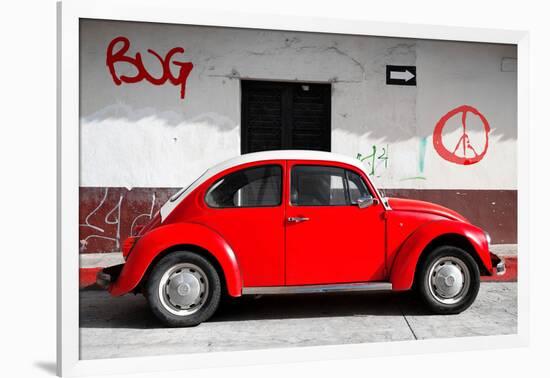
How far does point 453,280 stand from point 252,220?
210 centimetres

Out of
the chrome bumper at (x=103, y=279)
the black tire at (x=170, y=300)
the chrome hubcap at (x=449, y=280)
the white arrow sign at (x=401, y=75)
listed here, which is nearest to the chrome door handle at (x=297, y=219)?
the black tire at (x=170, y=300)

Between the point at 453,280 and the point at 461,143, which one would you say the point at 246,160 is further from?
the point at 461,143

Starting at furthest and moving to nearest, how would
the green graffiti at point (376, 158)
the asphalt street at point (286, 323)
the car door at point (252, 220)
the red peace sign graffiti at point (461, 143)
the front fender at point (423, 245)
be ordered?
the green graffiti at point (376, 158) → the red peace sign graffiti at point (461, 143) → the front fender at point (423, 245) → the car door at point (252, 220) → the asphalt street at point (286, 323)

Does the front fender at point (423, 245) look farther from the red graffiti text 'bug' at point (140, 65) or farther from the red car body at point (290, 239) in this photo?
the red graffiti text 'bug' at point (140, 65)

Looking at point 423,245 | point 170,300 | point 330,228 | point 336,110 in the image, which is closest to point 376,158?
point 336,110

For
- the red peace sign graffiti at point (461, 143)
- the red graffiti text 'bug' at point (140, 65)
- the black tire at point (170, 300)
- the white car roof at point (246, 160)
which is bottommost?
the black tire at point (170, 300)

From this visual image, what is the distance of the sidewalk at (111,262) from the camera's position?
17.7ft

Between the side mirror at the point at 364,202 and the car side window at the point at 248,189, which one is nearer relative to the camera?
the car side window at the point at 248,189

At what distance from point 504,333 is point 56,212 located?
14.6 feet

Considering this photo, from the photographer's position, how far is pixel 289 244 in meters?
5.65

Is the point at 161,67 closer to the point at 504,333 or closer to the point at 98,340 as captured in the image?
the point at 98,340

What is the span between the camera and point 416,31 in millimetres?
5812

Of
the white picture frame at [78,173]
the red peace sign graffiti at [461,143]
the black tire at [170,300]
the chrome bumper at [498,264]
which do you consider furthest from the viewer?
the red peace sign graffiti at [461,143]
